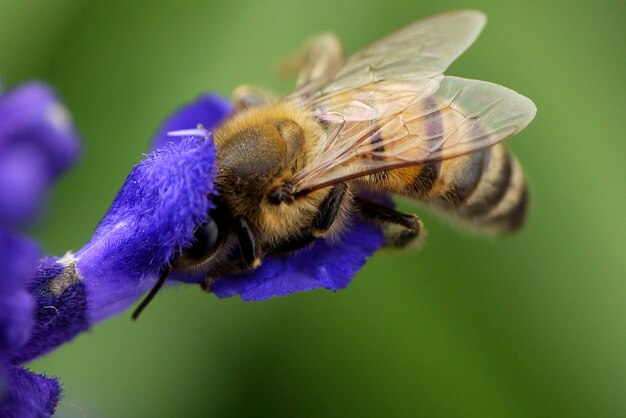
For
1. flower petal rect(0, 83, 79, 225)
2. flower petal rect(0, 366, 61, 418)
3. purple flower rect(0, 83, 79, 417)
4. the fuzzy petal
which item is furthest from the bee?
flower petal rect(0, 83, 79, 225)

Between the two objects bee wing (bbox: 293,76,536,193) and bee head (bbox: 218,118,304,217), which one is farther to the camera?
bee wing (bbox: 293,76,536,193)

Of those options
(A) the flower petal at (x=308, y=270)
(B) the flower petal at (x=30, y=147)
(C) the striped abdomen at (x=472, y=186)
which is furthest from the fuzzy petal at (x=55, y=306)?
(C) the striped abdomen at (x=472, y=186)

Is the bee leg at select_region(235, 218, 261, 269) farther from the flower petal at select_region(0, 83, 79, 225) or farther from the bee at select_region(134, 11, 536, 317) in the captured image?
the flower petal at select_region(0, 83, 79, 225)

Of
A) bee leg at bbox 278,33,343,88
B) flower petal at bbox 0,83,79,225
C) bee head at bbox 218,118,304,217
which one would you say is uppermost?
flower petal at bbox 0,83,79,225

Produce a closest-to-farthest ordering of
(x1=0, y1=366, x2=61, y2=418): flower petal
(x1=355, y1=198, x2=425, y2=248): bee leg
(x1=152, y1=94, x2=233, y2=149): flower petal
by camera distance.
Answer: (x1=0, y1=366, x2=61, y2=418): flower petal
(x1=355, y1=198, x2=425, y2=248): bee leg
(x1=152, y1=94, x2=233, y2=149): flower petal

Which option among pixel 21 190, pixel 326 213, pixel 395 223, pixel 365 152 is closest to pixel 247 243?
pixel 326 213

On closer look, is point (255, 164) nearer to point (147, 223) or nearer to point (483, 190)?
point (147, 223)

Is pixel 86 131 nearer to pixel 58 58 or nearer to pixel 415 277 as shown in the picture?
pixel 58 58

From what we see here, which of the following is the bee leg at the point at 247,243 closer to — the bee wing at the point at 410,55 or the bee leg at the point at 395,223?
the bee leg at the point at 395,223
